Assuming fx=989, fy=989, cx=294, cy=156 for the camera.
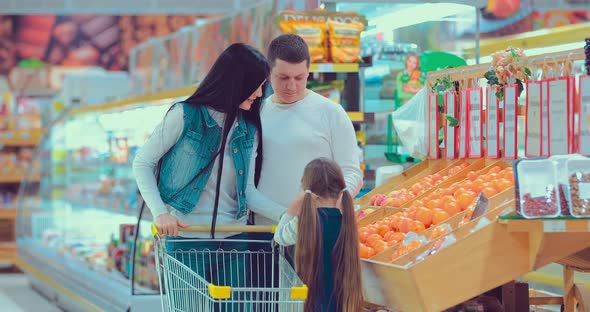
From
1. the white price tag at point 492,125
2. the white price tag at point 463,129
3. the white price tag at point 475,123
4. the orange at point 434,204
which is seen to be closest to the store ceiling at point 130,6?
the white price tag at point 463,129

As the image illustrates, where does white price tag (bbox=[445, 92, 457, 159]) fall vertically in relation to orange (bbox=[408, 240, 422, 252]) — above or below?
above

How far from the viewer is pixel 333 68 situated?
A: 5.34 m

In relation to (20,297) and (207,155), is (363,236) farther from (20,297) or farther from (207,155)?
(20,297)

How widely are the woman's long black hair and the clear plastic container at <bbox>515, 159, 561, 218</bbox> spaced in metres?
0.88

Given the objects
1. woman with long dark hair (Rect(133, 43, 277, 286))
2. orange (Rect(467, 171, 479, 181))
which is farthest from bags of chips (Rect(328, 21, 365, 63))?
woman with long dark hair (Rect(133, 43, 277, 286))

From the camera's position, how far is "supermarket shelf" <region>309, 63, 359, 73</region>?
5297 millimetres

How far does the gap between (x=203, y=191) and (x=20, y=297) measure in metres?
6.32

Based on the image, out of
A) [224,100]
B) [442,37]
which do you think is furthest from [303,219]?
[442,37]

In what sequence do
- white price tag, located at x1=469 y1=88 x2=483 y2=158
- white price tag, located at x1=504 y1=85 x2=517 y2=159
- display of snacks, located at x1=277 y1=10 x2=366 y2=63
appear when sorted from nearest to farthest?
white price tag, located at x1=504 y1=85 x2=517 y2=159, white price tag, located at x1=469 y1=88 x2=483 y2=158, display of snacks, located at x1=277 y1=10 x2=366 y2=63

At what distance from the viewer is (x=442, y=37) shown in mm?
6445

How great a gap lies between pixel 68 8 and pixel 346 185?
1081cm

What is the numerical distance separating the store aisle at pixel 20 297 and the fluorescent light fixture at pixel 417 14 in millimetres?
3869

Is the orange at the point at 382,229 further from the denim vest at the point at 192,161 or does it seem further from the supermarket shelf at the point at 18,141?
the supermarket shelf at the point at 18,141

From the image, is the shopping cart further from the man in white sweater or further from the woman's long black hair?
the man in white sweater
